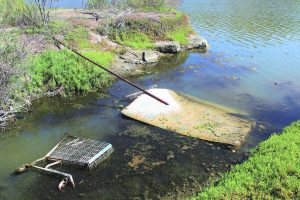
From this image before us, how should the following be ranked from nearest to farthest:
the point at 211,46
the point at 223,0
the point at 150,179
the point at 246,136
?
the point at 150,179 < the point at 246,136 < the point at 211,46 < the point at 223,0

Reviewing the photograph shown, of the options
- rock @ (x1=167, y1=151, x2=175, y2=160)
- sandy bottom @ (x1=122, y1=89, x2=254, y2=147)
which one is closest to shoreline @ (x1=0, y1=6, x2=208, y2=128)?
sandy bottom @ (x1=122, y1=89, x2=254, y2=147)

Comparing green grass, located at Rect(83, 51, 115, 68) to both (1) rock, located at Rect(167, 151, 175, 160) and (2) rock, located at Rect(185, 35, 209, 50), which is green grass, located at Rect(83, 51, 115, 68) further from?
(1) rock, located at Rect(167, 151, 175, 160)

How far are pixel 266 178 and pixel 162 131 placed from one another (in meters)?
10.3

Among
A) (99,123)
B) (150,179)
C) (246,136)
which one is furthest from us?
(99,123)

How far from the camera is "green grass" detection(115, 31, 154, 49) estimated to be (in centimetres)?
4375

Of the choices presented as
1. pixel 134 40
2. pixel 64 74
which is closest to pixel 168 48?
pixel 134 40

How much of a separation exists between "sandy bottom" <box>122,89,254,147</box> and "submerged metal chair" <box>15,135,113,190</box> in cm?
496

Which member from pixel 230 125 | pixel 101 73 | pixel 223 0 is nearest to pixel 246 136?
pixel 230 125

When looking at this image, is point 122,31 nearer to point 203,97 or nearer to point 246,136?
point 203,97

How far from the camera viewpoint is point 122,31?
4538 centimetres

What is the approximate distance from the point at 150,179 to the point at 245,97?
50.6 feet

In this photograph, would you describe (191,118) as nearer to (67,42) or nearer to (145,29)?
(67,42)

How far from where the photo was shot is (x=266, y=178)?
15.1 m

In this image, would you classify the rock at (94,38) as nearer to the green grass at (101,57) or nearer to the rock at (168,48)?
the green grass at (101,57)
